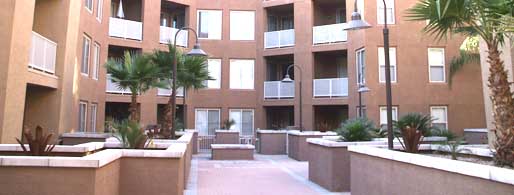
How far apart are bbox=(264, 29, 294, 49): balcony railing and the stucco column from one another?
16791mm

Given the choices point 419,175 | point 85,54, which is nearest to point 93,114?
point 85,54

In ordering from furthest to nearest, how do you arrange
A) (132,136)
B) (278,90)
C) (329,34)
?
(278,90) < (329,34) < (132,136)

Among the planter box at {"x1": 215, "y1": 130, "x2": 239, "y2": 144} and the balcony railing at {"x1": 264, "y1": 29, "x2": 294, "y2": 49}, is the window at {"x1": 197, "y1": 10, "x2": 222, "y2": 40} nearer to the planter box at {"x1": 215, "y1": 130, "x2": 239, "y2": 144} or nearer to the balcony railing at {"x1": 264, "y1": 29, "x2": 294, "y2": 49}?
the balcony railing at {"x1": 264, "y1": 29, "x2": 294, "y2": 49}

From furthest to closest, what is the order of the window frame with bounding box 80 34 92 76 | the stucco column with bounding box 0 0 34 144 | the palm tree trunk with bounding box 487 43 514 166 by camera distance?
1. the window frame with bounding box 80 34 92 76
2. the stucco column with bounding box 0 0 34 144
3. the palm tree trunk with bounding box 487 43 514 166

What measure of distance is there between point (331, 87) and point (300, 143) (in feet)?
19.6

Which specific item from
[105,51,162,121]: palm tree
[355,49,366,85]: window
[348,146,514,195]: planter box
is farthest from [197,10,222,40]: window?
[348,146,514,195]: planter box

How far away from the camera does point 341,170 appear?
11.2 meters

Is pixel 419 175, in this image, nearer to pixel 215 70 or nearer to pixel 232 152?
pixel 232 152

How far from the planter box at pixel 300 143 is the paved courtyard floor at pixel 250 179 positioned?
904 mm

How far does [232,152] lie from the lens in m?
20.5

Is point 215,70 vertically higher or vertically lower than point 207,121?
higher

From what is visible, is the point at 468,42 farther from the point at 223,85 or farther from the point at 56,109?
the point at 56,109

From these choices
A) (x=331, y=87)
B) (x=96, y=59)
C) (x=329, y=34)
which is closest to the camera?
(x=96, y=59)

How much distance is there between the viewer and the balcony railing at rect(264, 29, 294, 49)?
26.6 meters
